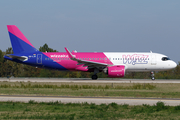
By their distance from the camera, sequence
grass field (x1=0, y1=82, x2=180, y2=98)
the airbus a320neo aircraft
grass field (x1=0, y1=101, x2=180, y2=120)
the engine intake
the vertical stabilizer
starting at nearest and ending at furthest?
1. grass field (x1=0, y1=101, x2=180, y2=120)
2. grass field (x1=0, y1=82, x2=180, y2=98)
3. the engine intake
4. the airbus a320neo aircraft
5. the vertical stabilizer

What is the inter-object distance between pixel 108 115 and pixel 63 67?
29.1 metres

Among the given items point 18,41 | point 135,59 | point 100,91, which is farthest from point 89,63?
point 100,91

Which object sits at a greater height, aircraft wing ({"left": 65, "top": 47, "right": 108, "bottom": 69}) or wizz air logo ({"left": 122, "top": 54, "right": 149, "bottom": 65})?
wizz air logo ({"left": 122, "top": 54, "right": 149, "bottom": 65})

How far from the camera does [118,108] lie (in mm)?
14031

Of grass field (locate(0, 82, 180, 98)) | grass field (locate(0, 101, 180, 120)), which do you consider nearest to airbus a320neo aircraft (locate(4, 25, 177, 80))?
grass field (locate(0, 82, 180, 98))

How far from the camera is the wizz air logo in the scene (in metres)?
39.2

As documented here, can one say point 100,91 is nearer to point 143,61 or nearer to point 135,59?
point 135,59

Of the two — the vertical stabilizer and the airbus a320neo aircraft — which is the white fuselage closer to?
the airbus a320neo aircraft

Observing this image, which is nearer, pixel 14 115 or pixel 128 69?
pixel 14 115

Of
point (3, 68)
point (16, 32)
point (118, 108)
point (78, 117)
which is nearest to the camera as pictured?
point (78, 117)

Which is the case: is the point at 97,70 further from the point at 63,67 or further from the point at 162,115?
the point at 162,115

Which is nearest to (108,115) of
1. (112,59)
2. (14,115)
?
(14,115)

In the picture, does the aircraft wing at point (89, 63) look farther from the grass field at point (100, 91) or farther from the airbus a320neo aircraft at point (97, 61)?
the grass field at point (100, 91)

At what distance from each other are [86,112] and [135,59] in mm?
27457
